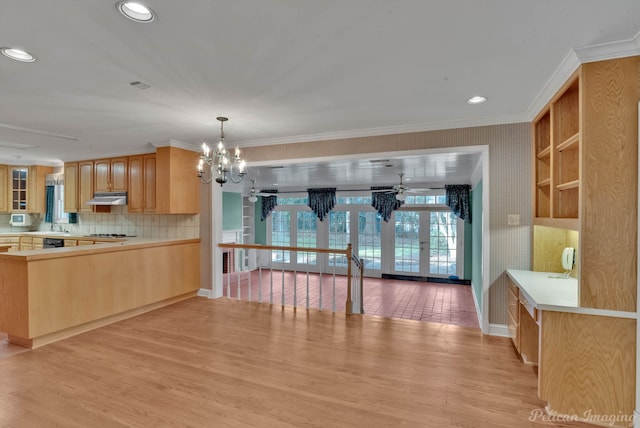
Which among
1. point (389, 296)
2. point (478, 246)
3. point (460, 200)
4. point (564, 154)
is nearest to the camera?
point (564, 154)

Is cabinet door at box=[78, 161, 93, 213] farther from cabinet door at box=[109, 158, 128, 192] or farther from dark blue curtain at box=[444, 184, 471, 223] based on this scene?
dark blue curtain at box=[444, 184, 471, 223]

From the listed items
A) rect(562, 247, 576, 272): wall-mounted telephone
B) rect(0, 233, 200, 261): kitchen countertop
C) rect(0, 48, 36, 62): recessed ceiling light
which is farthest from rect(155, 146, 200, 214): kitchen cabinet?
rect(562, 247, 576, 272): wall-mounted telephone

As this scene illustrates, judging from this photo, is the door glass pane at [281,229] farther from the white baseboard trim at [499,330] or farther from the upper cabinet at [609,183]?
the upper cabinet at [609,183]

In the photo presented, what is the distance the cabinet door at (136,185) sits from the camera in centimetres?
530

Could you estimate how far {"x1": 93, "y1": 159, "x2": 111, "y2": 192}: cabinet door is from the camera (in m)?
5.69

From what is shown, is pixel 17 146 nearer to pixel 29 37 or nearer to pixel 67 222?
pixel 67 222

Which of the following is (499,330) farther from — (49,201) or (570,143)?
(49,201)

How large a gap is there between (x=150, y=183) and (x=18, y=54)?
3275 millimetres

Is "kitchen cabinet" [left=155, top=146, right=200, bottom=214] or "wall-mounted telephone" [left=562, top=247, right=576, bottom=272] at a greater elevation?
"kitchen cabinet" [left=155, top=146, right=200, bottom=214]

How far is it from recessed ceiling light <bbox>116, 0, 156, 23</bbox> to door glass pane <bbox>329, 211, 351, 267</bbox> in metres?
7.91

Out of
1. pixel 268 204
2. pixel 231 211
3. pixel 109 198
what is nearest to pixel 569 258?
pixel 109 198

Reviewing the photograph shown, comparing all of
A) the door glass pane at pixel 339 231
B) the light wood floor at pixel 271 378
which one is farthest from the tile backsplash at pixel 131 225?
the door glass pane at pixel 339 231

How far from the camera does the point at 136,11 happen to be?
165cm

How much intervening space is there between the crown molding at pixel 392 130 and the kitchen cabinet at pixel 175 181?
0.95 m
